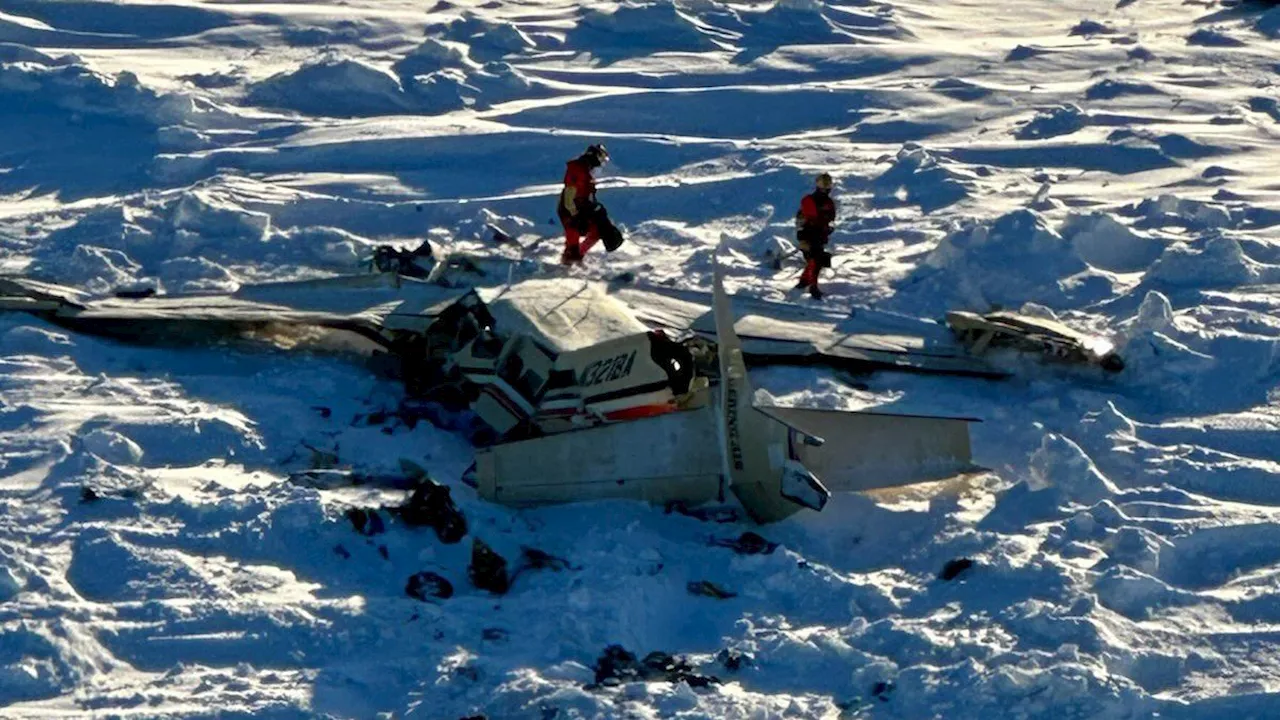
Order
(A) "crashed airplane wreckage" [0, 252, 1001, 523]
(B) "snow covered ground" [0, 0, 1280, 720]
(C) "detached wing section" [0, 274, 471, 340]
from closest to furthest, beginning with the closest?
(B) "snow covered ground" [0, 0, 1280, 720]
(A) "crashed airplane wreckage" [0, 252, 1001, 523]
(C) "detached wing section" [0, 274, 471, 340]

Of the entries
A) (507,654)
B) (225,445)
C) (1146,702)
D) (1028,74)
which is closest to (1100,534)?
(1146,702)

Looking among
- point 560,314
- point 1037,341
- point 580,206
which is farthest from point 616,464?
point 580,206

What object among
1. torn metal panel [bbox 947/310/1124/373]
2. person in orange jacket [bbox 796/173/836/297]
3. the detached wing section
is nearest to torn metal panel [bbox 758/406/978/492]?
torn metal panel [bbox 947/310/1124/373]

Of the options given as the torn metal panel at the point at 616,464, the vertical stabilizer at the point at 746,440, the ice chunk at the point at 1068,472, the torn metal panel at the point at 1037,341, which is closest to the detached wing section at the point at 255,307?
the torn metal panel at the point at 616,464

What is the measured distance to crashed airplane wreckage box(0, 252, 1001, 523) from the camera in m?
11.5

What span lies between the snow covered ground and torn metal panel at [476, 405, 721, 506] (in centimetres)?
16

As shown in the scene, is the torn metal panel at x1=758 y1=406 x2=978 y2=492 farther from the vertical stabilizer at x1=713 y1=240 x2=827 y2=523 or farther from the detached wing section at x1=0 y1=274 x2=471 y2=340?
the detached wing section at x1=0 y1=274 x2=471 y2=340

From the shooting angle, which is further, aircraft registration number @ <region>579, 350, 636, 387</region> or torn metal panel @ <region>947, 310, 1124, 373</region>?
torn metal panel @ <region>947, 310, 1124, 373</region>

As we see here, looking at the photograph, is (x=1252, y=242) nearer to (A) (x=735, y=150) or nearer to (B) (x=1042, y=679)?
(A) (x=735, y=150)

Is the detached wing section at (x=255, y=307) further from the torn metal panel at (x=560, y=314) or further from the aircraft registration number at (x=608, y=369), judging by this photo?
the aircraft registration number at (x=608, y=369)

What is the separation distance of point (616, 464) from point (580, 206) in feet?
15.1

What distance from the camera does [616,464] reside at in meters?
11.6

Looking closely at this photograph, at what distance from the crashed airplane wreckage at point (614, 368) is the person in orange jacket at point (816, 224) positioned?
3.70 ft

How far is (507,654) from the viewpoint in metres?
10.1
